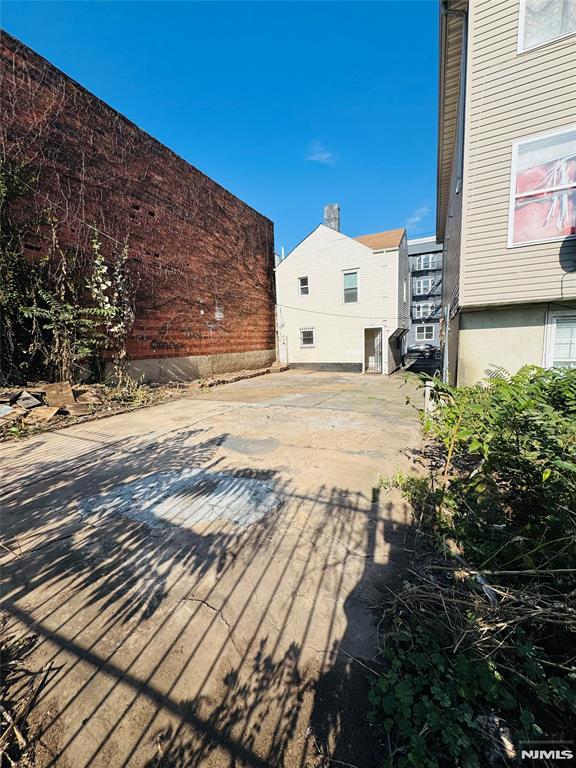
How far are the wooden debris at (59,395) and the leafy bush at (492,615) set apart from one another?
732 cm

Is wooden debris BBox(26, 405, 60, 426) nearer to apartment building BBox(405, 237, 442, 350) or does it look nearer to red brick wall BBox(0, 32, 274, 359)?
red brick wall BBox(0, 32, 274, 359)

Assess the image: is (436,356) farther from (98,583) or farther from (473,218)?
(98,583)

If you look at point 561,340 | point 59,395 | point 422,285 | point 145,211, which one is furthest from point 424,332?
point 59,395

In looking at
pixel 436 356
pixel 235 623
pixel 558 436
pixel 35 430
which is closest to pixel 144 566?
pixel 235 623

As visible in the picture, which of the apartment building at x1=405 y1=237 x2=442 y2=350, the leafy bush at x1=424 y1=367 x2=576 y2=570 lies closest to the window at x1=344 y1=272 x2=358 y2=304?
the leafy bush at x1=424 y1=367 x2=576 y2=570

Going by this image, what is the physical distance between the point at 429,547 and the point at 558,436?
1270 millimetres

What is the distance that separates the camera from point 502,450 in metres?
2.71

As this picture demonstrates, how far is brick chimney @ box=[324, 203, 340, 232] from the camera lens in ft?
56.9

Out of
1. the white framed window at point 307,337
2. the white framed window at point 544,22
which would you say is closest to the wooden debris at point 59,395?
the white framed window at point 544,22

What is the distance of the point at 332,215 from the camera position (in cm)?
1745

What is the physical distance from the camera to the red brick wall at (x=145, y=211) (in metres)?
7.45

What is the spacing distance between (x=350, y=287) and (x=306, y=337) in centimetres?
338

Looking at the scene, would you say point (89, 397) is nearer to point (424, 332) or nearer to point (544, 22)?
point (544, 22)

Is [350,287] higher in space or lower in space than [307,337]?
higher
